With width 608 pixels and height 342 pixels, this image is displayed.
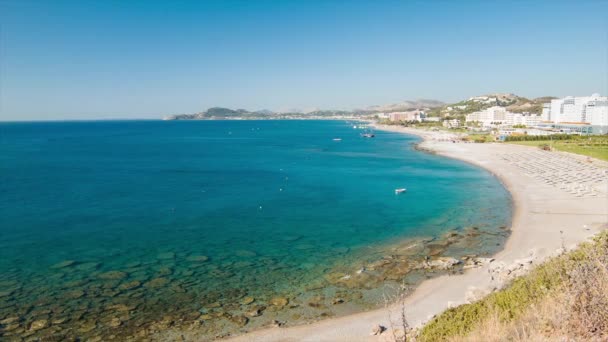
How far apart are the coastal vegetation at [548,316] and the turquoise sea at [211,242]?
285 inches

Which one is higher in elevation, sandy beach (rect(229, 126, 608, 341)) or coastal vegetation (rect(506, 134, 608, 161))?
coastal vegetation (rect(506, 134, 608, 161))

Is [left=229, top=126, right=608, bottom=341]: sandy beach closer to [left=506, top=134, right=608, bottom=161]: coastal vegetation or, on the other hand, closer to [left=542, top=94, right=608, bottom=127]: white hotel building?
[left=506, top=134, right=608, bottom=161]: coastal vegetation

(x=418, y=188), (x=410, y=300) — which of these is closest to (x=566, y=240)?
(x=410, y=300)

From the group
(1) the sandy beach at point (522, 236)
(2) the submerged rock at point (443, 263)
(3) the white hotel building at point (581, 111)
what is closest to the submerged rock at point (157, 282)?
(1) the sandy beach at point (522, 236)

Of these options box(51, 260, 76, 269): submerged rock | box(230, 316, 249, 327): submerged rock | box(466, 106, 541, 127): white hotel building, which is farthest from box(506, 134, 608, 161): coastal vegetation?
box(51, 260, 76, 269): submerged rock

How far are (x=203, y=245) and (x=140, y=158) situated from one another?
59.2 meters

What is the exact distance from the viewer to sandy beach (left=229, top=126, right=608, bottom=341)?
53.2 ft

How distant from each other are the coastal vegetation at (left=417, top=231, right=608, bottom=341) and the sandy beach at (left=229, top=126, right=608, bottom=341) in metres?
2.05

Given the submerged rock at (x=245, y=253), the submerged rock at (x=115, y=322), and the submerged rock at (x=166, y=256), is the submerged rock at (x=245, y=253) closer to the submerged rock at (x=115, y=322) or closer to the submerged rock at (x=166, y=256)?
the submerged rock at (x=166, y=256)

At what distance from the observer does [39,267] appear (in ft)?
73.2

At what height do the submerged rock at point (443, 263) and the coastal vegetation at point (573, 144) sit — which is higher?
the coastal vegetation at point (573, 144)

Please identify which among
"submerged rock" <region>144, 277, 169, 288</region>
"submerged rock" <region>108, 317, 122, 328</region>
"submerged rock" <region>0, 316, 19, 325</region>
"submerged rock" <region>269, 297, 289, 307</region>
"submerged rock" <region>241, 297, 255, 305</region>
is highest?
"submerged rock" <region>0, 316, 19, 325</region>

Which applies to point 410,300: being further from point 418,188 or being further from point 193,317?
point 418,188

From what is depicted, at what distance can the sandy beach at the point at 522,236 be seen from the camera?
16.2 m
